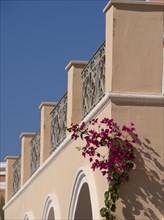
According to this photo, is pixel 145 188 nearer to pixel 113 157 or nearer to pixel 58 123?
pixel 113 157

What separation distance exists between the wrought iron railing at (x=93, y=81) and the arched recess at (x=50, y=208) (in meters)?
2.38

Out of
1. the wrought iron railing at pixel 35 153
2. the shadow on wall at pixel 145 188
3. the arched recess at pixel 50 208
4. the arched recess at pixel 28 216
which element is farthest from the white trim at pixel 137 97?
the arched recess at pixel 28 216

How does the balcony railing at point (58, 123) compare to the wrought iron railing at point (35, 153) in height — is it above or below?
above

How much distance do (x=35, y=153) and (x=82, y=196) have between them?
5596 millimetres

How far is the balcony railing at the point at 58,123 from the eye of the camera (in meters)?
14.1

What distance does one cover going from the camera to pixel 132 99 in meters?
10.1

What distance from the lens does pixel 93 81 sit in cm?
1165

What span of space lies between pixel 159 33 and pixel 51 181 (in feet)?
16.7

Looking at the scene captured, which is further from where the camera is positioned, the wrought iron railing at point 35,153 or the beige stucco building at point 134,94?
the wrought iron railing at point 35,153

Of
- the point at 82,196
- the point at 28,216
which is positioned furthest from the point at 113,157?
the point at 28,216

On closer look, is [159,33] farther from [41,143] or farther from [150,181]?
[41,143]

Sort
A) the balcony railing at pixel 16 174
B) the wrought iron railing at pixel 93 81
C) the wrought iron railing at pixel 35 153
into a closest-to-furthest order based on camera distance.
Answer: the wrought iron railing at pixel 93 81 → the wrought iron railing at pixel 35 153 → the balcony railing at pixel 16 174

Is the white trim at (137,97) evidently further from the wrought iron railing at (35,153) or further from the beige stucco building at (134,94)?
the wrought iron railing at (35,153)

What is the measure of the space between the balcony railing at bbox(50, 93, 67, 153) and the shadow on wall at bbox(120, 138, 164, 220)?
3.94 metres
